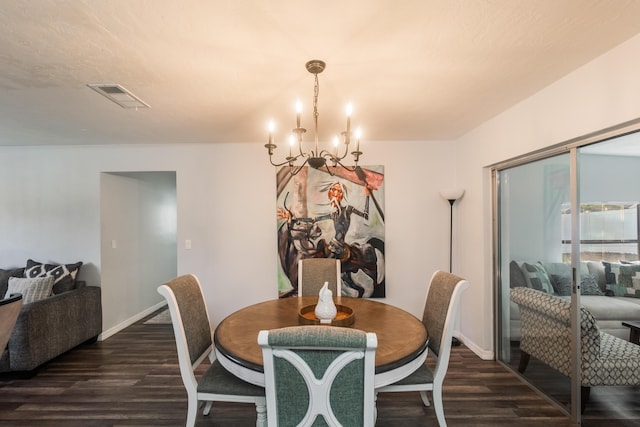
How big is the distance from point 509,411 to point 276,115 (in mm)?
2934

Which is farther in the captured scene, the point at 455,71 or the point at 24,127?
the point at 24,127

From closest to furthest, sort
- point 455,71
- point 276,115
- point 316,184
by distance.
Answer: point 455,71 < point 276,115 < point 316,184

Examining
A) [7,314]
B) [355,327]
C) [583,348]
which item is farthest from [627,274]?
[7,314]

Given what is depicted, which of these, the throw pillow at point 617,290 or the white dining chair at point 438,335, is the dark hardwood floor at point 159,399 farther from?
the throw pillow at point 617,290

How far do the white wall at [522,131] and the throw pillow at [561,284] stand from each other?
0.69 m

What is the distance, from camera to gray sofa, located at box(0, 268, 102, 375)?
263 centimetres

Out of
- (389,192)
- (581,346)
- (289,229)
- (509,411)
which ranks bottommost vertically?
(509,411)

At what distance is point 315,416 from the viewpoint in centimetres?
116

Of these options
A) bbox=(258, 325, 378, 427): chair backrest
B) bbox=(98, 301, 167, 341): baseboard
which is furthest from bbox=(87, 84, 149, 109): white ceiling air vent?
bbox=(98, 301, 167, 341): baseboard

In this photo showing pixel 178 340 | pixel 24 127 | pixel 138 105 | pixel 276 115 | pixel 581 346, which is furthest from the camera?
pixel 24 127

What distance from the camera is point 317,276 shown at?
2.85 metres

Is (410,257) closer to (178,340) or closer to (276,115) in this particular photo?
(276,115)

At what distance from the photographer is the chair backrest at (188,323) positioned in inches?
65.9

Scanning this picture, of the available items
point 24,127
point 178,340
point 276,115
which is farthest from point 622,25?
point 24,127
